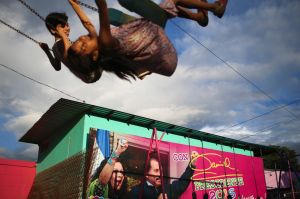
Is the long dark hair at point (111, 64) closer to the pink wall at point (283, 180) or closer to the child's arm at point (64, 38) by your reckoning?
the child's arm at point (64, 38)

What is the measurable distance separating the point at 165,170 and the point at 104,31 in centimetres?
1113

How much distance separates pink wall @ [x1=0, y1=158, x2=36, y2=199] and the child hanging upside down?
23.3 ft

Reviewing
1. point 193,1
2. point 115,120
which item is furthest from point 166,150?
point 193,1

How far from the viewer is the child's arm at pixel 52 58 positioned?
150 inches

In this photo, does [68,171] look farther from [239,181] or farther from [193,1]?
[239,181]

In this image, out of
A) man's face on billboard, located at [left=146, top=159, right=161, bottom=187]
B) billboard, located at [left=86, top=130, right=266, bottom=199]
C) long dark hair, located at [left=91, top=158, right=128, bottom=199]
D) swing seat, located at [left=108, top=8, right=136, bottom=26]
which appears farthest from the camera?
man's face on billboard, located at [left=146, top=159, right=161, bottom=187]

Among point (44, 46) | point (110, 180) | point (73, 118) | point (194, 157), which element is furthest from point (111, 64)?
point (194, 157)

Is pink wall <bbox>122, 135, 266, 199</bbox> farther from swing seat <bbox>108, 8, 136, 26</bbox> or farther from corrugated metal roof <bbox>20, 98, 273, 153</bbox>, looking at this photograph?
swing seat <bbox>108, 8, 136, 26</bbox>

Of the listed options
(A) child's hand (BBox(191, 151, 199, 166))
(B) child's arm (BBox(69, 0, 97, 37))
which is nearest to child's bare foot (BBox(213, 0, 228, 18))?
(B) child's arm (BBox(69, 0, 97, 37))

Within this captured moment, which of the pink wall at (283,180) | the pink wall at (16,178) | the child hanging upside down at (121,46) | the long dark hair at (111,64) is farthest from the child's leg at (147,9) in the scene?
the pink wall at (283,180)

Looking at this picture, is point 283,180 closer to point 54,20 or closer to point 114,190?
point 114,190

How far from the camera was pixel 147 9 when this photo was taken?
3305 millimetres

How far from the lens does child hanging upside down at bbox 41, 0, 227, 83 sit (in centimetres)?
302

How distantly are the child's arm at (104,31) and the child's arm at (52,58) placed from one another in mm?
1058
